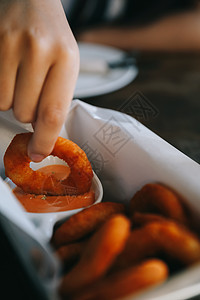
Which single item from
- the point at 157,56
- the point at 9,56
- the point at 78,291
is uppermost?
the point at 9,56

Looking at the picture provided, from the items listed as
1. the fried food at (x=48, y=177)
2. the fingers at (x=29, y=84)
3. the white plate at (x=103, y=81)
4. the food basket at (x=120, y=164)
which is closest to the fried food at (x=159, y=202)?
the food basket at (x=120, y=164)

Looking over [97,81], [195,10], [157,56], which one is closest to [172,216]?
[97,81]

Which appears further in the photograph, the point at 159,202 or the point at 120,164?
the point at 120,164

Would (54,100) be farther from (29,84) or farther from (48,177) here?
(48,177)

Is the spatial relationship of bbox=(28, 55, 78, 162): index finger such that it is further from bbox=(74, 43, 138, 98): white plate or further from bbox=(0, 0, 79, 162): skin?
bbox=(74, 43, 138, 98): white plate

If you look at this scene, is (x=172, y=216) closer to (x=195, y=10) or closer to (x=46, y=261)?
(x=46, y=261)

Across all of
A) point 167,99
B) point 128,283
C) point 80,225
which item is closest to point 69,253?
point 80,225
